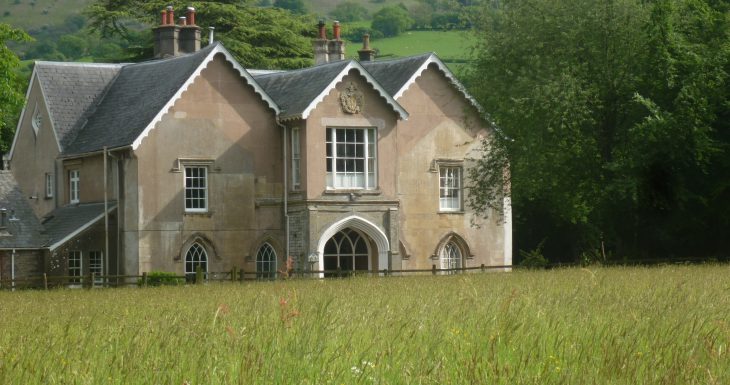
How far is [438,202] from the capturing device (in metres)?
50.8

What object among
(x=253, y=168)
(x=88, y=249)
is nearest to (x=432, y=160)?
(x=253, y=168)

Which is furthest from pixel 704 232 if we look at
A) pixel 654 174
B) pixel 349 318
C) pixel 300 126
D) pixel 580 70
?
pixel 349 318

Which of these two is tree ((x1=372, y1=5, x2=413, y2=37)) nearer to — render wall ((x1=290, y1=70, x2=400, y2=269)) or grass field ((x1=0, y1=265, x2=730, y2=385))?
render wall ((x1=290, y1=70, x2=400, y2=269))

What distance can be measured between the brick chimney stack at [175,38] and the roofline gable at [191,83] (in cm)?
732

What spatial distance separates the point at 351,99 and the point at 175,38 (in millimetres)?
10833

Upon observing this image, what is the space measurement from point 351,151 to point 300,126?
6.58ft

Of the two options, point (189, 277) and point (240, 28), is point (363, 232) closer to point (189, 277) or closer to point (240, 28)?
point (189, 277)

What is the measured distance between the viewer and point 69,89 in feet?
169

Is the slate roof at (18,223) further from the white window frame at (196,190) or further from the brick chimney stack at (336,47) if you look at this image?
the brick chimney stack at (336,47)

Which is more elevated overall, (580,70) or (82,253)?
(580,70)

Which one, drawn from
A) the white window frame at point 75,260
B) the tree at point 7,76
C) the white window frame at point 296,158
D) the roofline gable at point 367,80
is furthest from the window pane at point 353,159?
the tree at point 7,76

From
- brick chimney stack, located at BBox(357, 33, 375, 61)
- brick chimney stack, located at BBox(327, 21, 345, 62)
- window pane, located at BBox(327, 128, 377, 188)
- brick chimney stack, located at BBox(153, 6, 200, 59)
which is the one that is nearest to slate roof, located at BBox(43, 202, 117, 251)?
window pane, located at BBox(327, 128, 377, 188)

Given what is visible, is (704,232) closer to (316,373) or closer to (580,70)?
(580,70)

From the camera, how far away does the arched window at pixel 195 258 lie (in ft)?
153
